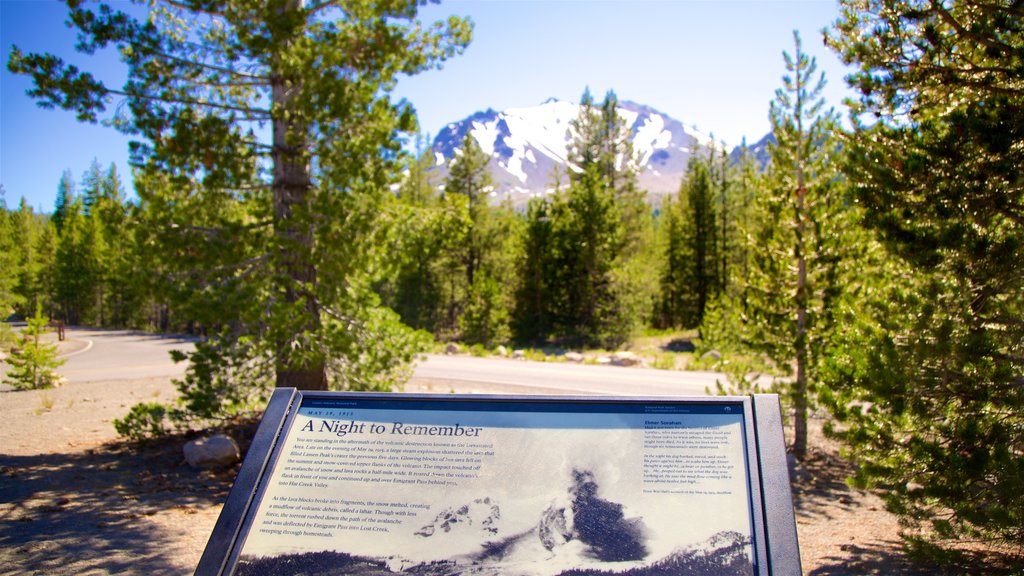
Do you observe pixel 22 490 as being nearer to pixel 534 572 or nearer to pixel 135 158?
pixel 135 158

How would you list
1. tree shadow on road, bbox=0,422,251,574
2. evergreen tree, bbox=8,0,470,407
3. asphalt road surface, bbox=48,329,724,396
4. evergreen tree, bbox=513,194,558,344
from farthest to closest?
evergreen tree, bbox=513,194,558,344 → asphalt road surface, bbox=48,329,724,396 → evergreen tree, bbox=8,0,470,407 → tree shadow on road, bbox=0,422,251,574

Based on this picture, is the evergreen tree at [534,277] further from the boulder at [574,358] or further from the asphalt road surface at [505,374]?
the asphalt road surface at [505,374]

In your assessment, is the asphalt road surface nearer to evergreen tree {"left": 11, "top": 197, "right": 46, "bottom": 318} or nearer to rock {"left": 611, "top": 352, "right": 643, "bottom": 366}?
rock {"left": 611, "top": 352, "right": 643, "bottom": 366}

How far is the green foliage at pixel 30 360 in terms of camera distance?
39.9 feet

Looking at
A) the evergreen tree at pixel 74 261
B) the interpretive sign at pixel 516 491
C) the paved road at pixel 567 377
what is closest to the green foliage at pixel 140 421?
the interpretive sign at pixel 516 491

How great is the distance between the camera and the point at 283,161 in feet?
27.7

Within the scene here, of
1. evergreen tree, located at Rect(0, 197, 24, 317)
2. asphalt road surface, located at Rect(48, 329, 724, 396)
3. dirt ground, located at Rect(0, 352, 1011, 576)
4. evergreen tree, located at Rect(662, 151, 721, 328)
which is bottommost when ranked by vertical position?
dirt ground, located at Rect(0, 352, 1011, 576)

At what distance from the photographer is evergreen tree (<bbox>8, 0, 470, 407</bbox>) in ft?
25.1

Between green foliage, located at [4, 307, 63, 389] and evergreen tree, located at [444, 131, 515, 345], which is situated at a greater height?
evergreen tree, located at [444, 131, 515, 345]

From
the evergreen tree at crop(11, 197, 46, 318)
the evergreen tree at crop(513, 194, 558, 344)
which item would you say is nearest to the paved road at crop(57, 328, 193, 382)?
the evergreen tree at crop(11, 197, 46, 318)

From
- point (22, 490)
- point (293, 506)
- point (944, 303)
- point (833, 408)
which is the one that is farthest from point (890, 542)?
point (22, 490)

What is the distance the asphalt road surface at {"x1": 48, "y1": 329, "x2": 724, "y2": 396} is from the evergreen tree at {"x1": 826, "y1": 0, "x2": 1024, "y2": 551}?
7359mm

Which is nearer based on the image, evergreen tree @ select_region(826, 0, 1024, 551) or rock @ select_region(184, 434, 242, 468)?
evergreen tree @ select_region(826, 0, 1024, 551)

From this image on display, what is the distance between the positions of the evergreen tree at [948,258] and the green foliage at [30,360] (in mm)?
13331
